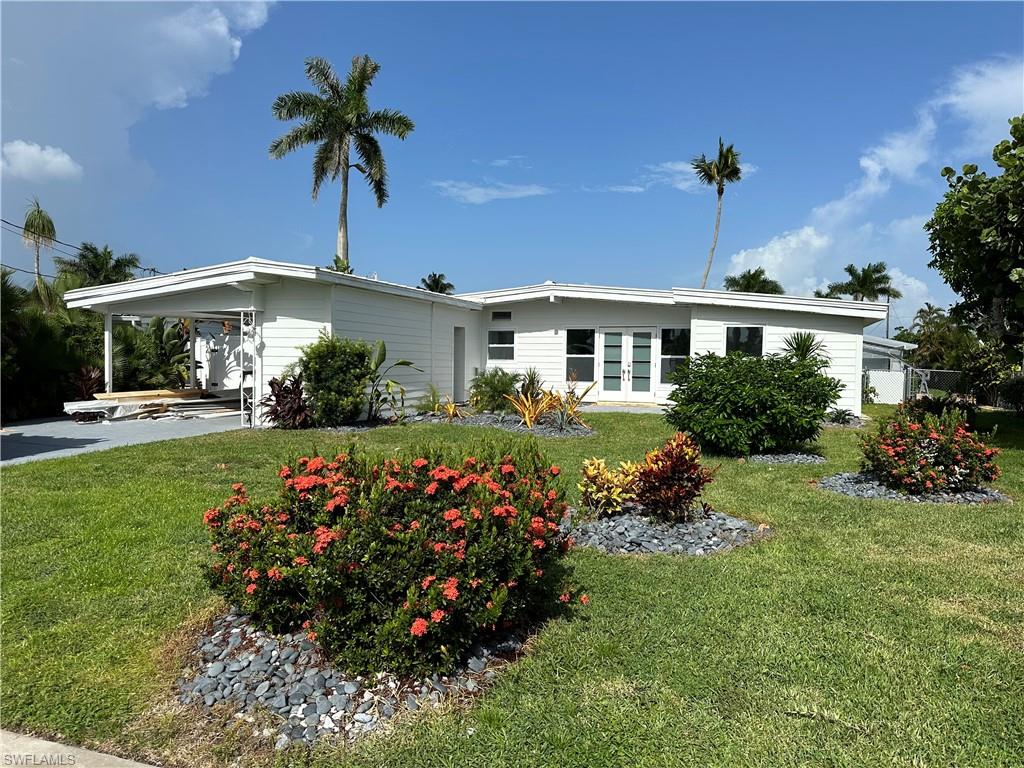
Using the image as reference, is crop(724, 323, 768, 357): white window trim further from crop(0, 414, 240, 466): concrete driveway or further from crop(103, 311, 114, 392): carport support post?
crop(103, 311, 114, 392): carport support post

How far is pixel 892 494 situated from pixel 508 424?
7039 millimetres

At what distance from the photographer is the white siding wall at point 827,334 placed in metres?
14.4

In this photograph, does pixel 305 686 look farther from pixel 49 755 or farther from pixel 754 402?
pixel 754 402

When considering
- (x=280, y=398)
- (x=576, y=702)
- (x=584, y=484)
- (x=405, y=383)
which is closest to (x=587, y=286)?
(x=405, y=383)

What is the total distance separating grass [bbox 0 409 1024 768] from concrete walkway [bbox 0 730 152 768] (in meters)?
0.09

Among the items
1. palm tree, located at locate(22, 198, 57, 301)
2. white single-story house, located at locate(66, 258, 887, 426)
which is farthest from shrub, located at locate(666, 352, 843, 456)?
palm tree, located at locate(22, 198, 57, 301)

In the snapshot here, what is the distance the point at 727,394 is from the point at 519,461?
19.1 feet

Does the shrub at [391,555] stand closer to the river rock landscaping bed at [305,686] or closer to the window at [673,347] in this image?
the river rock landscaping bed at [305,686]

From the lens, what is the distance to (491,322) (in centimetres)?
1761

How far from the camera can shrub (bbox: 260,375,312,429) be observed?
36.3 feet

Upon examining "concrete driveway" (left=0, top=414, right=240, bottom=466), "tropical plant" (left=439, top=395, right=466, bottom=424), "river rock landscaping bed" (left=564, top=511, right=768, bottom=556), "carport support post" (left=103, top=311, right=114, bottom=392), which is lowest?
"river rock landscaping bed" (left=564, top=511, right=768, bottom=556)

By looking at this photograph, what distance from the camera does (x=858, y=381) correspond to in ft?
47.3

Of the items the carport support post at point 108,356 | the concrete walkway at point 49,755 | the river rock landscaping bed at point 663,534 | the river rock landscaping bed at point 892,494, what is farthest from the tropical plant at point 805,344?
the carport support post at point 108,356

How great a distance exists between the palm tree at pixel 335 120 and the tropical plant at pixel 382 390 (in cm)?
1135
